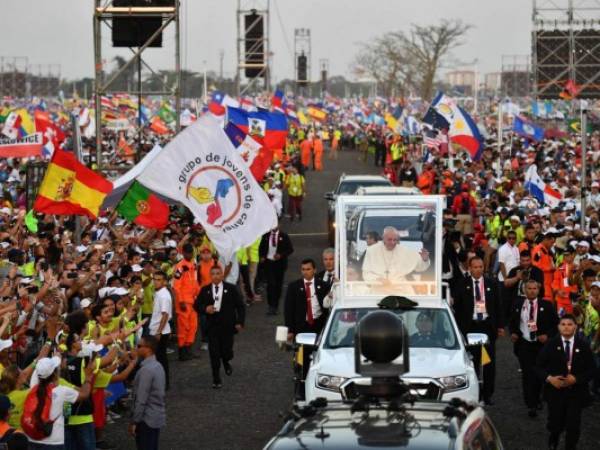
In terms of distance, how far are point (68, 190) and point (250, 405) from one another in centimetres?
449

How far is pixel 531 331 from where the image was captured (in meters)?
14.0

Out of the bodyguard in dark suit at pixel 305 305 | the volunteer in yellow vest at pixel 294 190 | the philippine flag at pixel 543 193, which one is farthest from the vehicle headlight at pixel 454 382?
the volunteer in yellow vest at pixel 294 190

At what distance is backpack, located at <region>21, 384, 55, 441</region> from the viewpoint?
31.7 ft

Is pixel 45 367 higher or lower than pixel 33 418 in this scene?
higher

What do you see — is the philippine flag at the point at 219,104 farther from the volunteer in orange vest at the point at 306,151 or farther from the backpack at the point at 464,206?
the volunteer in orange vest at the point at 306,151

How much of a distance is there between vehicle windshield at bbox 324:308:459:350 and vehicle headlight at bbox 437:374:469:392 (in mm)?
724

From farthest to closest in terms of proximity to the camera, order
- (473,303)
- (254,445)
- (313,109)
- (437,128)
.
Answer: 1. (313,109)
2. (437,128)
3. (473,303)
4. (254,445)

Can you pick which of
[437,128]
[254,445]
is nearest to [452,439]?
[254,445]

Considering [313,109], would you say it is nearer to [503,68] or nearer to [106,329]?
[503,68]

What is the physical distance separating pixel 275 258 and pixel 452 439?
15.1m

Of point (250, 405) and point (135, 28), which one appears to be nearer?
point (250, 405)

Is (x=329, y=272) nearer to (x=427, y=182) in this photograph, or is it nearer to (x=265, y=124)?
(x=265, y=124)

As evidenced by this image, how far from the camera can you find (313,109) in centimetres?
A: 6512

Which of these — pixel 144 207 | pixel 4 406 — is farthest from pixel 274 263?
pixel 4 406
